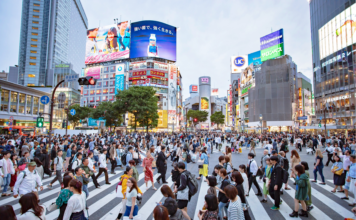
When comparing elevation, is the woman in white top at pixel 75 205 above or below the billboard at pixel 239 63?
below

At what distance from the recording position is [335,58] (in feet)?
131

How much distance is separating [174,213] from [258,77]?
56.0 metres

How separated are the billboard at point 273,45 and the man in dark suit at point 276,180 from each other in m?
52.7

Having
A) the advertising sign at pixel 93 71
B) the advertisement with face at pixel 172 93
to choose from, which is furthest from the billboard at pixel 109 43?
the advertisement with face at pixel 172 93

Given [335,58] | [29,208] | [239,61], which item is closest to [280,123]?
[335,58]

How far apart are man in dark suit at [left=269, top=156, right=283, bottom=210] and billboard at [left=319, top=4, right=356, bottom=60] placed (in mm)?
43228

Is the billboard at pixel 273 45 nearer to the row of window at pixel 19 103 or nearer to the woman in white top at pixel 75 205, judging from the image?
the woman in white top at pixel 75 205

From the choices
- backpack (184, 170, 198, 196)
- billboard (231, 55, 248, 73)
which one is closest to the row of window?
backpack (184, 170, 198, 196)

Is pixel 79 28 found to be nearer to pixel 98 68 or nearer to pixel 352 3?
pixel 98 68

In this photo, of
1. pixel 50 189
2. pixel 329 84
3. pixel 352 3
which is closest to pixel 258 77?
pixel 329 84

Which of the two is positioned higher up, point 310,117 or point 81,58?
point 81,58

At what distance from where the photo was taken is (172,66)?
7056cm

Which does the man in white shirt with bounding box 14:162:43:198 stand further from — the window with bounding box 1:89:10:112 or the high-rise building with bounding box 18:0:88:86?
the high-rise building with bounding box 18:0:88:86

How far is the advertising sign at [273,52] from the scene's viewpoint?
50356 mm
